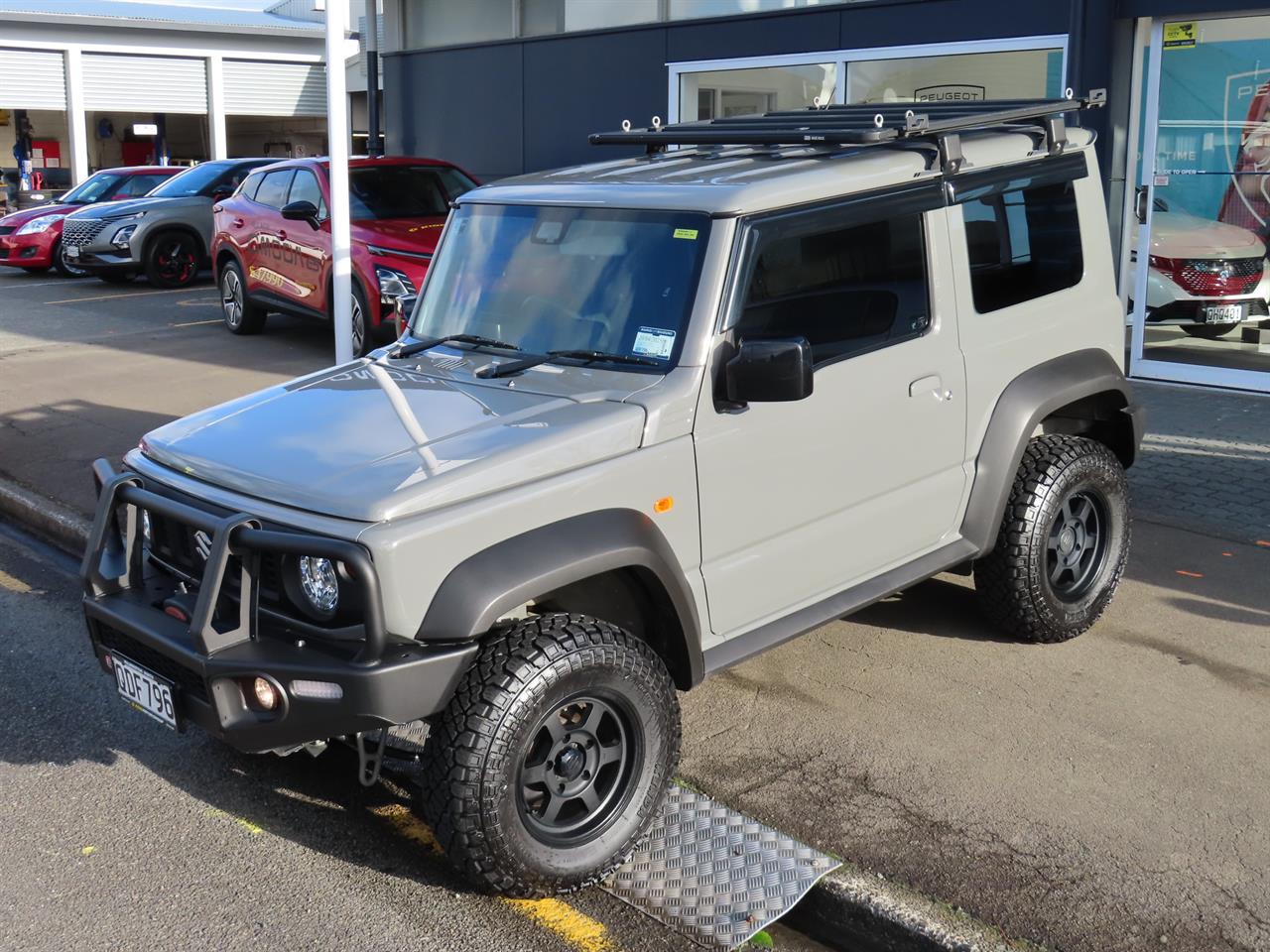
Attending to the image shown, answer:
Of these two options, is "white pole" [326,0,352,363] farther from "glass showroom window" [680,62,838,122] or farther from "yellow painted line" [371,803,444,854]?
"glass showroom window" [680,62,838,122]

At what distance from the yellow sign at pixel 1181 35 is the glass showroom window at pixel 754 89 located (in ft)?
9.38

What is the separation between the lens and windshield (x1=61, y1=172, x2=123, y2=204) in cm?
2003

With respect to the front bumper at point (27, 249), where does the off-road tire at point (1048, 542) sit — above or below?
below

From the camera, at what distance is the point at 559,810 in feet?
12.6

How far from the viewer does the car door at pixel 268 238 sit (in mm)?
12406

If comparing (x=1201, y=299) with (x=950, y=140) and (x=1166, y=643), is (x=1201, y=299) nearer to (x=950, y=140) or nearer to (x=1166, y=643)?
(x=1166, y=643)

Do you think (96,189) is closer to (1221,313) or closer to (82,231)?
(82,231)

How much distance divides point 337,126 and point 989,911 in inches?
230

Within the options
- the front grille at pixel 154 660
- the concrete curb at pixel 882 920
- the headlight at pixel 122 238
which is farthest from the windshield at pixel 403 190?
the concrete curb at pixel 882 920

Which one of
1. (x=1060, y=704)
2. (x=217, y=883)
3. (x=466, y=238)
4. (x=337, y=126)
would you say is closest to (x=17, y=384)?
(x=337, y=126)

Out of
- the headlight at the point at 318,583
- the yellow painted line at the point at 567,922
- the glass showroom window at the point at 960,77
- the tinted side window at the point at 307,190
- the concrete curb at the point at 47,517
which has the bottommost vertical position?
the yellow painted line at the point at 567,922

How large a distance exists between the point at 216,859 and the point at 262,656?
87cm

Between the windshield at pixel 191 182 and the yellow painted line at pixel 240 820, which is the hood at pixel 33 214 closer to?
the windshield at pixel 191 182

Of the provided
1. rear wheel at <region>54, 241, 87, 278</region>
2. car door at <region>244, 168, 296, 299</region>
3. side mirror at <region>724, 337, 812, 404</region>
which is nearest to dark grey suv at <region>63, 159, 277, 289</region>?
rear wheel at <region>54, 241, 87, 278</region>
